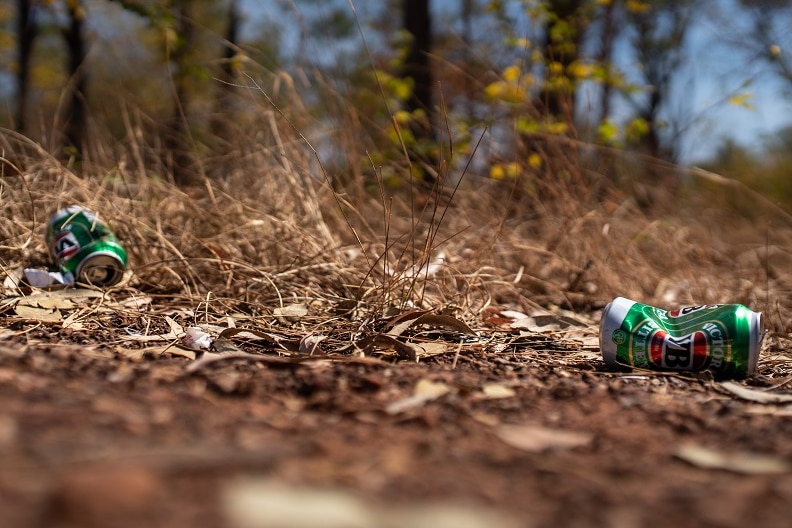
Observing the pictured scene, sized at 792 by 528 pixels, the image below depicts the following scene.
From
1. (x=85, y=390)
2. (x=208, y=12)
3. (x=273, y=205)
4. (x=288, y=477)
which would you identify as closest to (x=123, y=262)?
(x=273, y=205)

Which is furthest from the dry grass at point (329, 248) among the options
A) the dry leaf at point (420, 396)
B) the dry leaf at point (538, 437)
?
the dry leaf at point (538, 437)

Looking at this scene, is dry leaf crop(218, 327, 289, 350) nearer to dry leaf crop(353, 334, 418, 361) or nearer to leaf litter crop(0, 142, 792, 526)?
leaf litter crop(0, 142, 792, 526)

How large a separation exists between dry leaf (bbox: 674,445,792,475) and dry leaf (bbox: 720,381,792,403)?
41 centimetres

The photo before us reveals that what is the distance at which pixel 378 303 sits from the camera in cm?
190

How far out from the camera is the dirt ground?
74 centimetres

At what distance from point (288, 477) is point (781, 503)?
0.55 metres

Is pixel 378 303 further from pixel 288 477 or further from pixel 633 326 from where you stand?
pixel 288 477

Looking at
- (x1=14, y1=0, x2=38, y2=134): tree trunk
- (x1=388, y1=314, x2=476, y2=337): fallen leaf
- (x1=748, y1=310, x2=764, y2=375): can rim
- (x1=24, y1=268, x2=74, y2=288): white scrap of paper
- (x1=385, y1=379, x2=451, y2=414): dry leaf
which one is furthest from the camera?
(x1=14, y1=0, x2=38, y2=134): tree trunk

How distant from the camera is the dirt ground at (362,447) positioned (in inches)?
29.1

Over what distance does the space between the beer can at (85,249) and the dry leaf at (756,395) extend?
1644mm

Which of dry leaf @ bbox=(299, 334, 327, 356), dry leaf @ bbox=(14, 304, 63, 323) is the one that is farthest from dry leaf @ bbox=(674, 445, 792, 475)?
dry leaf @ bbox=(14, 304, 63, 323)

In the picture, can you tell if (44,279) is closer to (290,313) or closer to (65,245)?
(65,245)

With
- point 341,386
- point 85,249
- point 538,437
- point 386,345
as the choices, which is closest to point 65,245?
point 85,249

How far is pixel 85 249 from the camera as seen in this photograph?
2146 millimetres
